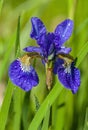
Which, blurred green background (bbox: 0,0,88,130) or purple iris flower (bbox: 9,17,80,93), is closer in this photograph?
purple iris flower (bbox: 9,17,80,93)

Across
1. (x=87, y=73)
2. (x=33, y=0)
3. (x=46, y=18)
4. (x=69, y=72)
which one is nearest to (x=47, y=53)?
(x=69, y=72)

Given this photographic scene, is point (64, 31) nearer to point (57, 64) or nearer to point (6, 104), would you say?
point (57, 64)

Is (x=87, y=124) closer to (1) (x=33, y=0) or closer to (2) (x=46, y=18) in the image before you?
(1) (x=33, y=0)

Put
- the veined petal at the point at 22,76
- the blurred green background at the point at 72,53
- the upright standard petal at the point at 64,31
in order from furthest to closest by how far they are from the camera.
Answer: the blurred green background at the point at 72,53, the upright standard petal at the point at 64,31, the veined petal at the point at 22,76

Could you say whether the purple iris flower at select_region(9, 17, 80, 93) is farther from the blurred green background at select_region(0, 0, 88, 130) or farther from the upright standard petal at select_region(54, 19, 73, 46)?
the blurred green background at select_region(0, 0, 88, 130)

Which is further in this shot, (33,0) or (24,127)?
(33,0)

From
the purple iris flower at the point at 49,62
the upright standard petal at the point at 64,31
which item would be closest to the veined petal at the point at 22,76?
the purple iris flower at the point at 49,62

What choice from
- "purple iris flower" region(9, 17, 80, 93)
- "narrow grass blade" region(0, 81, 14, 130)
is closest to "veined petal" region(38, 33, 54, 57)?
"purple iris flower" region(9, 17, 80, 93)

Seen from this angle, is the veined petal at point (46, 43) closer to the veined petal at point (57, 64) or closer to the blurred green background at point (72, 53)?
the veined petal at point (57, 64)
